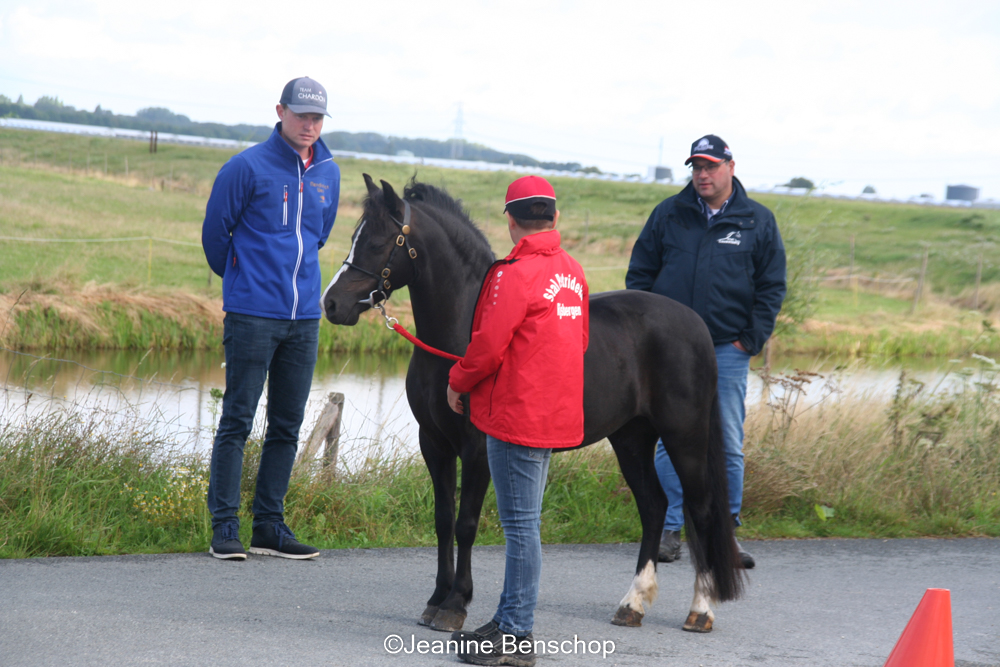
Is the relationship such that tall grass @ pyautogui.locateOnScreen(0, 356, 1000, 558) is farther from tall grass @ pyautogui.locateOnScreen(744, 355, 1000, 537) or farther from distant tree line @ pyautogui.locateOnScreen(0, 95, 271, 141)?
distant tree line @ pyautogui.locateOnScreen(0, 95, 271, 141)

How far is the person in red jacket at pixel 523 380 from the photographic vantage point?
127 inches

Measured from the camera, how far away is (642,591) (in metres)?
4.18

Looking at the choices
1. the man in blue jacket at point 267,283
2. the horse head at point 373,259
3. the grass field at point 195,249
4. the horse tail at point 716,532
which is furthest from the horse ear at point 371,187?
the horse tail at point 716,532

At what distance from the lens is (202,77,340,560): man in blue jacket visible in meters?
4.71

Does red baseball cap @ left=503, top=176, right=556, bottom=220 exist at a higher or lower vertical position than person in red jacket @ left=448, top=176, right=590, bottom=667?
higher

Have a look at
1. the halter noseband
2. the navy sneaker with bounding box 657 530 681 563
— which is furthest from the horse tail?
the halter noseband

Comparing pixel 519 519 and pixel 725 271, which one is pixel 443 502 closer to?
pixel 519 519

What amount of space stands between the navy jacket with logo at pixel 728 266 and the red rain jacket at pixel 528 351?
2.00 metres

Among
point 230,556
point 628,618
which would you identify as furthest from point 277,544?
point 628,618

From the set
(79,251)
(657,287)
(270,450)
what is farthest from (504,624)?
(79,251)

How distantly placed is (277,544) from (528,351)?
2398 millimetres

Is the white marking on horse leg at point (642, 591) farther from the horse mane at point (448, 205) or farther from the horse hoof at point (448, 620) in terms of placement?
the horse mane at point (448, 205)

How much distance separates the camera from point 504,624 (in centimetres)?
339

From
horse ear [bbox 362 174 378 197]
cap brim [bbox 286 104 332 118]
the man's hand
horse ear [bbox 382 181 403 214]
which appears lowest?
the man's hand
